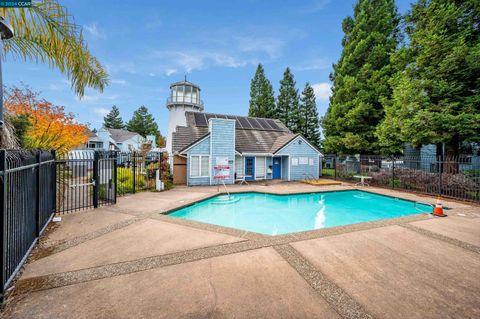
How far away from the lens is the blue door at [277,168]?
17.4m

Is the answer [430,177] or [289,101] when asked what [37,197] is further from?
[289,101]

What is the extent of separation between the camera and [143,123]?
5109 cm

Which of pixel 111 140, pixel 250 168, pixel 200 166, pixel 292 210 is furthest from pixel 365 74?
pixel 111 140

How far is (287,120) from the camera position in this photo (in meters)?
30.6

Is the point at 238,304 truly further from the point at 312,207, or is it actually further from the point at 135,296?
the point at 312,207

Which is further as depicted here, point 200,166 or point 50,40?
point 200,166

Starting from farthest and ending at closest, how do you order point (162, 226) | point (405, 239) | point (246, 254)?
point (162, 226), point (405, 239), point (246, 254)

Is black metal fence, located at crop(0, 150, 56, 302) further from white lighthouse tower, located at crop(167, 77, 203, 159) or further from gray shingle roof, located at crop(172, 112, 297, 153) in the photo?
white lighthouse tower, located at crop(167, 77, 203, 159)

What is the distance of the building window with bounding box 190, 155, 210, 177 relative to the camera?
45.2ft

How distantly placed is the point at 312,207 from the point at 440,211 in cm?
463

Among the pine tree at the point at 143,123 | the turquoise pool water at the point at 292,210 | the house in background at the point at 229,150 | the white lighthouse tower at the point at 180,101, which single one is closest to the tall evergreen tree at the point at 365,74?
the house in background at the point at 229,150

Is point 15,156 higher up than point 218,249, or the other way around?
point 15,156

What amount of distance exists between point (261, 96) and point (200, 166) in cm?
2088

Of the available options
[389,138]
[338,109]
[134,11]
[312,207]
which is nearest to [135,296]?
[312,207]
